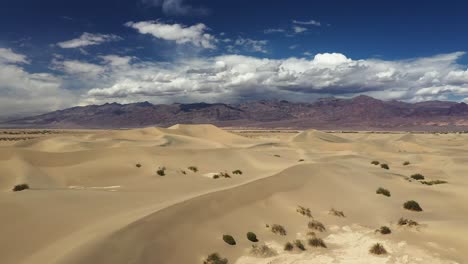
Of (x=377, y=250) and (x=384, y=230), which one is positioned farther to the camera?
(x=384, y=230)

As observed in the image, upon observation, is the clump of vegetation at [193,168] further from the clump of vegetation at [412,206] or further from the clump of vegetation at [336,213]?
the clump of vegetation at [412,206]

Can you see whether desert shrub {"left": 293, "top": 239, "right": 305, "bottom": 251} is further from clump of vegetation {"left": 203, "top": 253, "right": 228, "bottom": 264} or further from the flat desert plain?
clump of vegetation {"left": 203, "top": 253, "right": 228, "bottom": 264}

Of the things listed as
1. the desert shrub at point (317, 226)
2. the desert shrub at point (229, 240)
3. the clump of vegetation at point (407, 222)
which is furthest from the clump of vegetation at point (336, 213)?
the desert shrub at point (229, 240)

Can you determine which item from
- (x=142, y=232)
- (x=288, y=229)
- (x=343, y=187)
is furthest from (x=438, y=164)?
(x=142, y=232)

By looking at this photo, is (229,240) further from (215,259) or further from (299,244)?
(299,244)

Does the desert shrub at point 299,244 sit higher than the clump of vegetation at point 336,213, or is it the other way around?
the desert shrub at point 299,244

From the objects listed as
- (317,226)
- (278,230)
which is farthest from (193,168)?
(278,230)

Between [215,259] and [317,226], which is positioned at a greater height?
[215,259]
